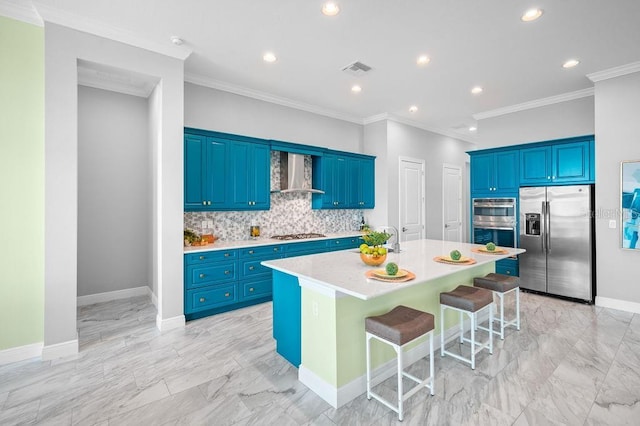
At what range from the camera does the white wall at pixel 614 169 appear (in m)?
4.04

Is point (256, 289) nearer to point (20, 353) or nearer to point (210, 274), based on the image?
point (210, 274)

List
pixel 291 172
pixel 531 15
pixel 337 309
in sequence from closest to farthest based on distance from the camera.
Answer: pixel 337 309, pixel 531 15, pixel 291 172

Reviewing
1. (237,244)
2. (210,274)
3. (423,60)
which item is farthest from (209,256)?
(423,60)

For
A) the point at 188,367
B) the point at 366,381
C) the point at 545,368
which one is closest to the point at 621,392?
the point at 545,368

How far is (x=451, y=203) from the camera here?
24.8 feet

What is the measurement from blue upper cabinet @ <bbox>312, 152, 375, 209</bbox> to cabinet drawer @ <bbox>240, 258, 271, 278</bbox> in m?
1.68

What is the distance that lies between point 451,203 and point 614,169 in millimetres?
3512

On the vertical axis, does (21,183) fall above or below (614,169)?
below

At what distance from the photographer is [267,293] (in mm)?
4496

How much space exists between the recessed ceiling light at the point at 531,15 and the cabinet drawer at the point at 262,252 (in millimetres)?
3810

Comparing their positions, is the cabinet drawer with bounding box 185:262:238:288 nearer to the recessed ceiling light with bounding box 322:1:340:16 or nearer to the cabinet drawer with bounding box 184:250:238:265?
the cabinet drawer with bounding box 184:250:238:265

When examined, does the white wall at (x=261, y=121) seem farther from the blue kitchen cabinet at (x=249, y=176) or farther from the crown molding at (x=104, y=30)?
the crown molding at (x=104, y=30)

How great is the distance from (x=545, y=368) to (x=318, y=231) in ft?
12.6

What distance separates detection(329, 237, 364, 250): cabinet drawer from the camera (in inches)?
207
